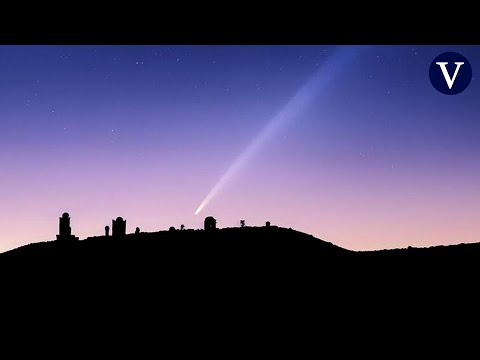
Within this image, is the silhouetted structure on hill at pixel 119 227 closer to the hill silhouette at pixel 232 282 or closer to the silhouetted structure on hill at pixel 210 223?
the hill silhouette at pixel 232 282

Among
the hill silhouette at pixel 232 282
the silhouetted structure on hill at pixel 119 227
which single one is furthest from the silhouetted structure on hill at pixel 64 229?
the silhouetted structure on hill at pixel 119 227

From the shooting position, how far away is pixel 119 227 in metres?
27.2

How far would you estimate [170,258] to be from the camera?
23625 mm

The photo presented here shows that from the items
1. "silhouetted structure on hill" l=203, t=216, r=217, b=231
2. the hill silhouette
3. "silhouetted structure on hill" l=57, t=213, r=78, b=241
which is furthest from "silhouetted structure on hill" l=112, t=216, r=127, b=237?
"silhouetted structure on hill" l=203, t=216, r=217, b=231

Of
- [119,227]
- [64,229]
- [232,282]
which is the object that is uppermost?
[119,227]

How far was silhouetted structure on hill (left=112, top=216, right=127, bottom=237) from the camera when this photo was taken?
1064 inches

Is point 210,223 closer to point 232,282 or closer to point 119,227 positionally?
point 119,227

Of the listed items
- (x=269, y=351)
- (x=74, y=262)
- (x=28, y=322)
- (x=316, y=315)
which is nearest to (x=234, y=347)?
(x=269, y=351)

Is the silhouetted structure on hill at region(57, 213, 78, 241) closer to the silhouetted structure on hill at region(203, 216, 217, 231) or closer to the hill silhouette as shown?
the hill silhouette

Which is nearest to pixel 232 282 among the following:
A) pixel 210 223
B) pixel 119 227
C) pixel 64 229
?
pixel 210 223

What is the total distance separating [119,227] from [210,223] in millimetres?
5577

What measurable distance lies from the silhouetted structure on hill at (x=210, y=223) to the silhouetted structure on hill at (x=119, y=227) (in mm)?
4991

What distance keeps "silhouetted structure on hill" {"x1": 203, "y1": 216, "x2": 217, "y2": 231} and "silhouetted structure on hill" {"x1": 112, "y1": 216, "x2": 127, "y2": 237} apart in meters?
4.99

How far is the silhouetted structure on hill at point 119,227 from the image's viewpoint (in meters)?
27.0
